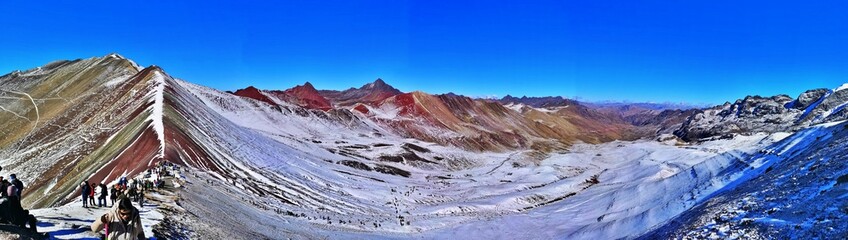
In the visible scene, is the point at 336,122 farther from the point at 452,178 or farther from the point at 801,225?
the point at 801,225

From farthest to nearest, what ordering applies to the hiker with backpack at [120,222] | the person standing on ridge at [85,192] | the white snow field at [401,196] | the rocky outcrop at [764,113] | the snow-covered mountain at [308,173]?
1. the rocky outcrop at [764,113]
2. the snow-covered mountain at [308,173]
3. the white snow field at [401,196]
4. the person standing on ridge at [85,192]
5. the hiker with backpack at [120,222]

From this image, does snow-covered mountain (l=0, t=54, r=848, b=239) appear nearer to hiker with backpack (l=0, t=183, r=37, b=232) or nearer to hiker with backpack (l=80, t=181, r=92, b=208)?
hiker with backpack (l=80, t=181, r=92, b=208)

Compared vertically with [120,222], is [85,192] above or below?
above

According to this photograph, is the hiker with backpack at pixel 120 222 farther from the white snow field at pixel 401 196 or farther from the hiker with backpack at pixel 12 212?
the white snow field at pixel 401 196

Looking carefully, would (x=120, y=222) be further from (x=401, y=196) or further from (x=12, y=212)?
(x=401, y=196)

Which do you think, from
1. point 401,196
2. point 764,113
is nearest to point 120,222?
point 401,196

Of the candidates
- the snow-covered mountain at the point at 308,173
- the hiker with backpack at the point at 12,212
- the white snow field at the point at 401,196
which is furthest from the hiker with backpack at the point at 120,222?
the snow-covered mountain at the point at 308,173

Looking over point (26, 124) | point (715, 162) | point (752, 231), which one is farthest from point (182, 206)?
point (26, 124)

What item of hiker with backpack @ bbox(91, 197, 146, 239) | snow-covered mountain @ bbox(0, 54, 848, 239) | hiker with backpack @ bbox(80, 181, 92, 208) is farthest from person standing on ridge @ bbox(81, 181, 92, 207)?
hiker with backpack @ bbox(91, 197, 146, 239)
